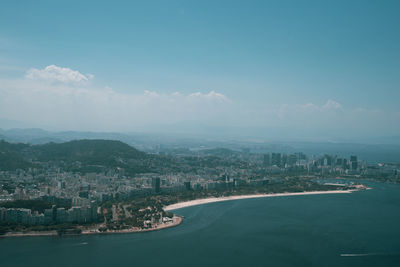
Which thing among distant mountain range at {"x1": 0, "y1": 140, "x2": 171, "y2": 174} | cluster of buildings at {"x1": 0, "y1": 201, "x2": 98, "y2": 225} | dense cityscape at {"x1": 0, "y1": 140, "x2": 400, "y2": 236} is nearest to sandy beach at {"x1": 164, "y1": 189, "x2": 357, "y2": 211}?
dense cityscape at {"x1": 0, "y1": 140, "x2": 400, "y2": 236}

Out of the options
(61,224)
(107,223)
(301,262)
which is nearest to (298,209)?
(301,262)

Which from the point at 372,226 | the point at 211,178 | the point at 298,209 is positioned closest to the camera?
the point at 372,226

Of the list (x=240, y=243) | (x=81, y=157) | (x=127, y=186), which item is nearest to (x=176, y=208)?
(x=127, y=186)

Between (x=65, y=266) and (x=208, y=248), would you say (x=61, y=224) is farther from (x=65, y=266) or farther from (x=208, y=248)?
(x=208, y=248)

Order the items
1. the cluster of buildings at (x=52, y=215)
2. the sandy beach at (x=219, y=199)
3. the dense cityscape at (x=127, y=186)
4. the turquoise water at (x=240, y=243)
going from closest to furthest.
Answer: the turquoise water at (x=240, y=243) → the cluster of buildings at (x=52, y=215) → the dense cityscape at (x=127, y=186) → the sandy beach at (x=219, y=199)

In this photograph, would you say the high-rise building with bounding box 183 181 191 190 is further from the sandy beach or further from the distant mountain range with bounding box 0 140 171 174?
the distant mountain range with bounding box 0 140 171 174

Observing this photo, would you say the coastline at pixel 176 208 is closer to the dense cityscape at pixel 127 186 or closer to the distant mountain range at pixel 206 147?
the dense cityscape at pixel 127 186

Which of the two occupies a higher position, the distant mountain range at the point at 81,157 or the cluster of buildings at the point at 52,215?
the distant mountain range at the point at 81,157

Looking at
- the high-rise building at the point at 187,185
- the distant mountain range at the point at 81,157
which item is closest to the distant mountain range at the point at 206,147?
the distant mountain range at the point at 81,157

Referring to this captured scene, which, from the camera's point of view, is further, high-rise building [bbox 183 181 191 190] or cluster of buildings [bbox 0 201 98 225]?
high-rise building [bbox 183 181 191 190]
